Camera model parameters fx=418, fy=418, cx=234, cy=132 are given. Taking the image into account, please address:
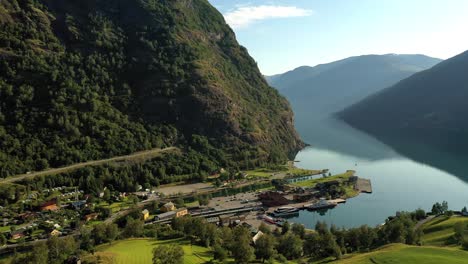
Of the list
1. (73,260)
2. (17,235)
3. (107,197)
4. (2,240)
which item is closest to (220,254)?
(73,260)

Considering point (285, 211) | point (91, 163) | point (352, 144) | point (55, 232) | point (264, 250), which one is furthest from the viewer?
point (352, 144)

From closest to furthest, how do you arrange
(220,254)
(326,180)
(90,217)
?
(220,254) < (90,217) < (326,180)

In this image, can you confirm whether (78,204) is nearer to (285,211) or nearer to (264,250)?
(285,211)

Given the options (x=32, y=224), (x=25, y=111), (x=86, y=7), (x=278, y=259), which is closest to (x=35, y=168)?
(x=25, y=111)

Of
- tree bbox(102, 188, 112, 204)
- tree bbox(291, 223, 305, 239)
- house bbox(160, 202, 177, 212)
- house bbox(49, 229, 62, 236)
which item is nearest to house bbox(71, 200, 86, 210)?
tree bbox(102, 188, 112, 204)

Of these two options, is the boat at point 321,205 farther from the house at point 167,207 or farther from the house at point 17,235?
the house at point 17,235

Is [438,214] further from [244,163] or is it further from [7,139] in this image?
[7,139]

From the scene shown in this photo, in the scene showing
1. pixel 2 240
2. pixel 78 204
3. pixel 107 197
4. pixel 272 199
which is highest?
pixel 107 197

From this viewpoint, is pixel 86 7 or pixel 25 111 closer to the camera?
pixel 25 111
